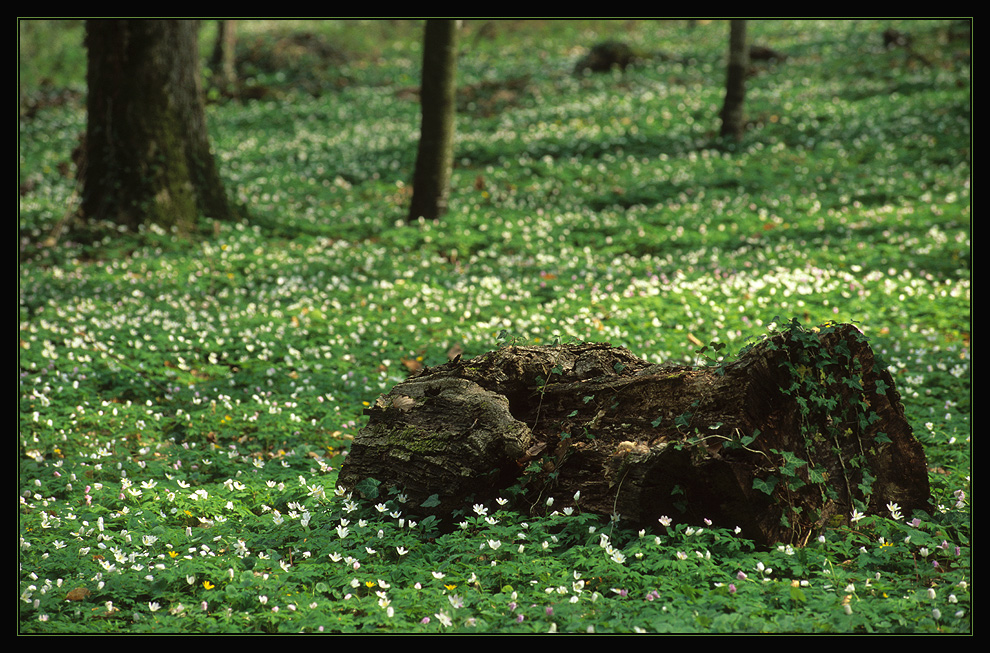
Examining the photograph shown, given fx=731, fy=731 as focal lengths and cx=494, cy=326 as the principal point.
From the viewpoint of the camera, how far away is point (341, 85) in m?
29.5

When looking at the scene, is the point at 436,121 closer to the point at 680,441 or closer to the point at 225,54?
the point at 680,441

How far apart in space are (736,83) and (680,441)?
15.8 meters

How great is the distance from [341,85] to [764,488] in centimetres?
2847

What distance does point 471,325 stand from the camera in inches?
367

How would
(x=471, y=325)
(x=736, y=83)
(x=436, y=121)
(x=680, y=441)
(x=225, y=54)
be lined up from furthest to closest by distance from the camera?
(x=225, y=54) < (x=736, y=83) < (x=436, y=121) < (x=471, y=325) < (x=680, y=441)

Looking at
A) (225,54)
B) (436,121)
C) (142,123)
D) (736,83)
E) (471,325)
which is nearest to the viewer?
(471,325)

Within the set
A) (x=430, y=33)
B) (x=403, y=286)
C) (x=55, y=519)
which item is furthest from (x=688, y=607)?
(x=430, y=33)

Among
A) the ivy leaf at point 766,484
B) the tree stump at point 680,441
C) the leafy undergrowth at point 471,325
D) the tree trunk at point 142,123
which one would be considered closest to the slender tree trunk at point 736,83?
the leafy undergrowth at point 471,325

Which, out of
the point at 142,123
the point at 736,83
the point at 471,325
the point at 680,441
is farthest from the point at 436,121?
the point at 680,441

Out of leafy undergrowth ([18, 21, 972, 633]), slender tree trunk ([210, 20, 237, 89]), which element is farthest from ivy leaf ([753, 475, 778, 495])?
slender tree trunk ([210, 20, 237, 89])

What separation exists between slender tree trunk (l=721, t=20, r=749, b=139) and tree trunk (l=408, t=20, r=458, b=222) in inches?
316

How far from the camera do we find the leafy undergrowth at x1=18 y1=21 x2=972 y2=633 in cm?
402

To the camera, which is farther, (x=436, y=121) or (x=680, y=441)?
(x=436, y=121)

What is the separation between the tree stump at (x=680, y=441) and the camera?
4.47m
